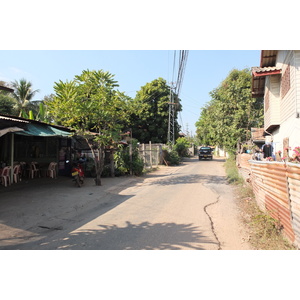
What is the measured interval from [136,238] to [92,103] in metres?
6.96

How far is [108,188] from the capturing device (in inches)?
416

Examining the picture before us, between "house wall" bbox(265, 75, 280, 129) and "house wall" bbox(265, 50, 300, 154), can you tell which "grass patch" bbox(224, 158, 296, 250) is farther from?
"house wall" bbox(265, 75, 280, 129)

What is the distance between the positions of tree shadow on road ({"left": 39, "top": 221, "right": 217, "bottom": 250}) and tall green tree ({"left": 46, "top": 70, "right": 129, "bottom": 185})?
234 inches

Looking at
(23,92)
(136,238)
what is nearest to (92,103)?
(136,238)

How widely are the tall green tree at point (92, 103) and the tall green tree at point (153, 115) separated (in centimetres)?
1938

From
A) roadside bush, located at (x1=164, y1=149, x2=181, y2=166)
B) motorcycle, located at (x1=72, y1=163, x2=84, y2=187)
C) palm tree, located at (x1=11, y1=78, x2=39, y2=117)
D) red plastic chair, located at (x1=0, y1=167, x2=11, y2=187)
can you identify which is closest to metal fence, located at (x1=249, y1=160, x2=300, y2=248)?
motorcycle, located at (x1=72, y1=163, x2=84, y2=187)

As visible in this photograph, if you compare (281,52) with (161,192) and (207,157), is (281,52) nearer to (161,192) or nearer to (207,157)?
(161,192)

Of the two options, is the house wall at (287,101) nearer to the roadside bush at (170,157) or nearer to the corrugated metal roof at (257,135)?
the corrugated metal roof at (257,135)

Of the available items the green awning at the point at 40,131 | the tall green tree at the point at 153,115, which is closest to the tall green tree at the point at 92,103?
the green awning at the point at 40,131

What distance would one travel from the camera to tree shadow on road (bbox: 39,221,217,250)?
4152 mm

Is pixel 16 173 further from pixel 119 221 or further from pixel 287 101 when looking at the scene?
pixel 287 101

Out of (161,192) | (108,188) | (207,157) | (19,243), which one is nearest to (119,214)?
(19,243)

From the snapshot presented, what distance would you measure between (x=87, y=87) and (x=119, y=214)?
241 inches

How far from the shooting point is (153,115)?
30.6m
